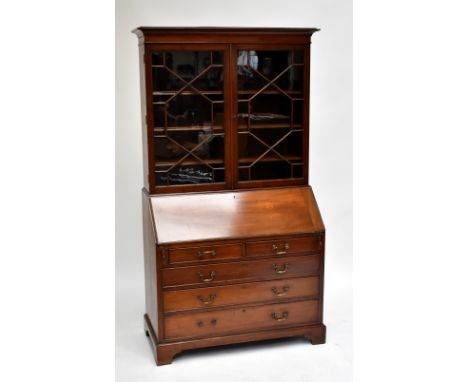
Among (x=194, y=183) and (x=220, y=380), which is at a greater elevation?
(x=194, y=183)

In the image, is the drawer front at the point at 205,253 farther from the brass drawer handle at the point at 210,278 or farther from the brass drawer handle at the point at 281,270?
the brass drawer handle at the point at 281,270

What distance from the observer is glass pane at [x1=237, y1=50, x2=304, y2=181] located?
350 cm

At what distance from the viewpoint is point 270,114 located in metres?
3.60

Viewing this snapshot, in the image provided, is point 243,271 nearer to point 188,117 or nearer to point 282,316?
point 282,316

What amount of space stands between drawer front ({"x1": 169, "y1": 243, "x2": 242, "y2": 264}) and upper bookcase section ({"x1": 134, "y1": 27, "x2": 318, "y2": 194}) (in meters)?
0.36

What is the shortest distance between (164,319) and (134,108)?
1543 millimetres

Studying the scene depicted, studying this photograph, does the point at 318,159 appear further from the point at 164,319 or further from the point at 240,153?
the point at 164,319

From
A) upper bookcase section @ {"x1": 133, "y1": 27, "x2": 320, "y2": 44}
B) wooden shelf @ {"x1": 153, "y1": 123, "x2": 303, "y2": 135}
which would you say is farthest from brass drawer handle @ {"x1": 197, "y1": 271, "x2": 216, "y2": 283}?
upper bookcase section @ {"x1": 133, "y1": 27, "x2": 320, "y2": 44}

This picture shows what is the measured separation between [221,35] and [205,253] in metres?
1.22

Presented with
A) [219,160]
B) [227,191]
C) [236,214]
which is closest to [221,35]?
[219,160]

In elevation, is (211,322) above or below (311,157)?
below

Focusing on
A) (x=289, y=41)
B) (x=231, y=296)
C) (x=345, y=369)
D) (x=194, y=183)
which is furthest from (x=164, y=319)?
(x=289, y=41)

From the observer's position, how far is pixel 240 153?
3.58 metres

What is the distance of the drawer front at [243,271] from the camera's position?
3.33 meters
